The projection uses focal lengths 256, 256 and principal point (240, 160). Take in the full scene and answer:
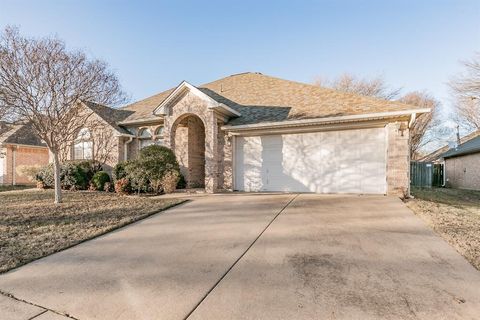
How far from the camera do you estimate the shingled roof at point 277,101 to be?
10250mm

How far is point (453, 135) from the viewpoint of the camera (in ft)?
94.0

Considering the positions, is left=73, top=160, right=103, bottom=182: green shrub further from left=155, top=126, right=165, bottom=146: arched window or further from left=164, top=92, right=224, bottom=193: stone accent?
left=164, top=92, right=224, bottom=193: stone accent

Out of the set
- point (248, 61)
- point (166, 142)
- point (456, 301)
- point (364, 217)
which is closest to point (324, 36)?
point (248, 61)

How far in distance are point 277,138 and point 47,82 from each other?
342 inches

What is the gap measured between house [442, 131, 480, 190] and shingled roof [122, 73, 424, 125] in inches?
460

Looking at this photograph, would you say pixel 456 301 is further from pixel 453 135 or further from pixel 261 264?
pixel 453 135

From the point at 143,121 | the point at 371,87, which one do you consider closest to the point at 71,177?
the point at 143,121

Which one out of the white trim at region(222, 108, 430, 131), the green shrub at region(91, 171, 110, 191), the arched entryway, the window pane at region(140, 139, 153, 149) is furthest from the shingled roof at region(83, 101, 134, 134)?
the white trim at region(222, 108, 430, 131)

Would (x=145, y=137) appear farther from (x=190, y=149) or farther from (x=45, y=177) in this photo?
(x=45, y=177)

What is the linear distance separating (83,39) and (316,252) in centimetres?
1124

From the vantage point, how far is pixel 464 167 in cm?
1850

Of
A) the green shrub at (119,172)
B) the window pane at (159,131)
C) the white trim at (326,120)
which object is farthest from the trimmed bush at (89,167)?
the white trim at (326,120)

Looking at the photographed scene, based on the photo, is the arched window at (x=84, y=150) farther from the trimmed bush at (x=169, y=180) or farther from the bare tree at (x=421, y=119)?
the bare tree at (x=421, y=119)

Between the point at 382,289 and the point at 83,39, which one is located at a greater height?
the point at 83,39
